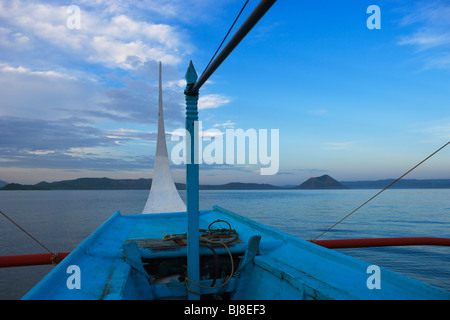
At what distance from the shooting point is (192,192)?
4105 millimetres

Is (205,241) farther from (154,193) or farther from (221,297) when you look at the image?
(154,193)

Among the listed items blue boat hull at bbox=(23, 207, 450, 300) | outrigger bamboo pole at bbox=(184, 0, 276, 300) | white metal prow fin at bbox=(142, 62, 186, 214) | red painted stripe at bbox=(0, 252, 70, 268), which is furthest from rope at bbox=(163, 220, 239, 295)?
white metal prow fin at bbox=(142, 62, 186, 214)

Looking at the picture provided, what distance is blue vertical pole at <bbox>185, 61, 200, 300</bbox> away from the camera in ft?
13.4

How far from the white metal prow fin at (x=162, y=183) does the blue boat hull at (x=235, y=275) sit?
1431cm

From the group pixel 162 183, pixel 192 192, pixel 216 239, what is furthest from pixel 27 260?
pixel 162 183

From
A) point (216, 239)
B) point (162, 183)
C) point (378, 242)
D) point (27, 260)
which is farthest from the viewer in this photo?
point (162, 183)

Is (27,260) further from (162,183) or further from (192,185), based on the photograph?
(162,183)

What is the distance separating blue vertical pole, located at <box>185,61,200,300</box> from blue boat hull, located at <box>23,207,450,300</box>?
0.23m

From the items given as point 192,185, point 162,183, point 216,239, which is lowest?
point 216,239

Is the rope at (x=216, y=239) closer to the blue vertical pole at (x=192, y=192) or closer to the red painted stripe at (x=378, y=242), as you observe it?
the blue vertical pole at (x=192, y=192)

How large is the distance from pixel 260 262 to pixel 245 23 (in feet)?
11.5

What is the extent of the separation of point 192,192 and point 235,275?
1592mm
